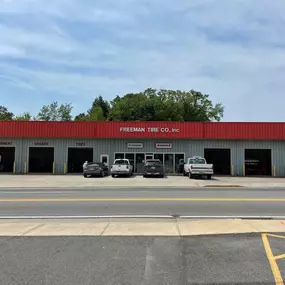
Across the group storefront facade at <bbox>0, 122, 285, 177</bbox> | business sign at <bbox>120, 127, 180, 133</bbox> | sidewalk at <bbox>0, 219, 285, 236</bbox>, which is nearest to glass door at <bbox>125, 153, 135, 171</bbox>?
storefront facade at <bbox>0, 122, 285, 177</bbox>

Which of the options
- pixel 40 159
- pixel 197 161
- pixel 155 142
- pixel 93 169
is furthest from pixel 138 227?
pixel 40 159

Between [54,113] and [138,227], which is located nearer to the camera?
[138,227]

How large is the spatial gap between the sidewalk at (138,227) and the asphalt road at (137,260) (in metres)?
0.51

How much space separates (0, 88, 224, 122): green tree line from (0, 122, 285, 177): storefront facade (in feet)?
150

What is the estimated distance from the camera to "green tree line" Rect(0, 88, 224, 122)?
3260 inches

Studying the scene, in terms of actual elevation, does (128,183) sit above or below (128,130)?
below

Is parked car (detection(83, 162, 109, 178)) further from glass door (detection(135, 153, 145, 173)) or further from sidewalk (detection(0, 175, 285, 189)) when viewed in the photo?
glass door (detection(135, 153, 145, 173))

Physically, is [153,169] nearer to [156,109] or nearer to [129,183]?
[129,183]

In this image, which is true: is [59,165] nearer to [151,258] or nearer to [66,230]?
[66,230]

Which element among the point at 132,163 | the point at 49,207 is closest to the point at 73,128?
the point at 132,163

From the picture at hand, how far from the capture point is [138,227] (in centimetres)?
873

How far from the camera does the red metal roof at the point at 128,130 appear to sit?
35000mm

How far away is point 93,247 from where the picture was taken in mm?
6758

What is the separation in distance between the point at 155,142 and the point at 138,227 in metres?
27.5
